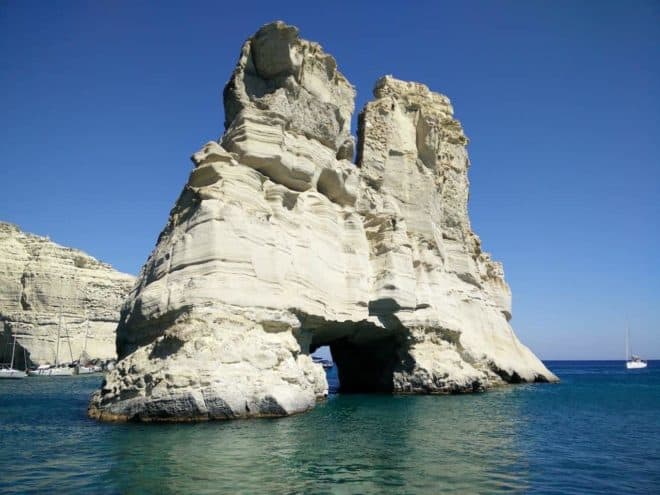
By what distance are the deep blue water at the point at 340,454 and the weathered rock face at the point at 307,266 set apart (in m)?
1.67

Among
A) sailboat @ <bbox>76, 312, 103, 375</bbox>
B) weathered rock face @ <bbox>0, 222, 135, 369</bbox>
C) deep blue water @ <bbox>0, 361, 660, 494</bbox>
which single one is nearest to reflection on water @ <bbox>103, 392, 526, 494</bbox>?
deep blue water @ <bbox>0, 361, 660, 494</bbox>

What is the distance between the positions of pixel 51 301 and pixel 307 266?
45121 millimetres

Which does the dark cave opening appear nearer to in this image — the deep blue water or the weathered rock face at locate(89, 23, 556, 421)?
the weathered rock face at locate(89, 23, 556, 421)

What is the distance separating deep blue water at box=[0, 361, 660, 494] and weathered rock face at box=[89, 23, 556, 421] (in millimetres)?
1669

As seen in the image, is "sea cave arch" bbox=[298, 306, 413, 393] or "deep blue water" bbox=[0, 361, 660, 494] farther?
"sea cave arch" bbox=[298, 306, 413, 393]

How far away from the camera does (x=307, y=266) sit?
73.3 feet

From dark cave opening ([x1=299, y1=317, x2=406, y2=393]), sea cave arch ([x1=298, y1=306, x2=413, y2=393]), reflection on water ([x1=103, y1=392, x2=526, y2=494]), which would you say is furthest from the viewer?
dark cave opening ([x1=299, y1=317, x2=406, y2=393])

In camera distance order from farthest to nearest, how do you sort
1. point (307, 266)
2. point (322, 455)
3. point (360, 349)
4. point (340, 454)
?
point (360, 349) < point (307, 266) < point (340, 454) < point (322, 455)

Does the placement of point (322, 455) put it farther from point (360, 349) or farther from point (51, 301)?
point (51, 301)

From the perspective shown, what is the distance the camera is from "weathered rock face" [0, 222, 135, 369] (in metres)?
55.2

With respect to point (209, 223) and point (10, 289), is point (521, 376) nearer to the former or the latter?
point (209, 223)

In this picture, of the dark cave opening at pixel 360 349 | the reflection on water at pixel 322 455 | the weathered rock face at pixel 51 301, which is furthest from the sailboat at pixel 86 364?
the reflection on water at pixel 322 455

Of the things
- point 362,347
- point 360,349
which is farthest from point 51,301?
point 362,347

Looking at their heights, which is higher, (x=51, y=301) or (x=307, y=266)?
(x=51, y=301)
